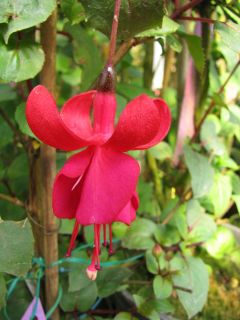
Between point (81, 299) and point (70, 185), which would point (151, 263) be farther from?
point (70, 185)

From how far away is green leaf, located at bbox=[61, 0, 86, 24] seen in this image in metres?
0.41

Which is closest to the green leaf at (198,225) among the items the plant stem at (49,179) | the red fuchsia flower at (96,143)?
the plant stem at (49,179)

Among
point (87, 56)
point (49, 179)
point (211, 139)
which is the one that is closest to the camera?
point (49, 179)

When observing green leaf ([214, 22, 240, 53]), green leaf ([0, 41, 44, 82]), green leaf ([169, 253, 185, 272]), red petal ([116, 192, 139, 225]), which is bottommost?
green leaf ([169, 253, 185, 272])

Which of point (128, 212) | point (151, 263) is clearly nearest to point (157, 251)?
point (151, 263)

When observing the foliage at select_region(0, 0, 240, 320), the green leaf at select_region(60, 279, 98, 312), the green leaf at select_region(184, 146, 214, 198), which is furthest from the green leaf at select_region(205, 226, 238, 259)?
the green leaf at select_region(60, 279, 98, 312)

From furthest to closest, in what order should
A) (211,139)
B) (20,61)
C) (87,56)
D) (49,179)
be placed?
(211,139) < (87,56) < (49,179) < (20,61)

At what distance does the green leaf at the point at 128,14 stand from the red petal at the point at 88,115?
0.25 ft

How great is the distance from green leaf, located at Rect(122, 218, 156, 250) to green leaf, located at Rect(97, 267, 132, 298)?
4 centimetres

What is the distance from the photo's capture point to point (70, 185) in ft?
1.11

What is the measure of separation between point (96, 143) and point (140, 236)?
33cm

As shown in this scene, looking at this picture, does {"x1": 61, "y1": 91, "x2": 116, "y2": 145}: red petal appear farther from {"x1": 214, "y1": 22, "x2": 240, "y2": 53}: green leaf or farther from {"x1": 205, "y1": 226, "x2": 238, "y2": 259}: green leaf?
{"x1": 205, "y1": 226, "x2": 238, "y2": 259}: green leaf

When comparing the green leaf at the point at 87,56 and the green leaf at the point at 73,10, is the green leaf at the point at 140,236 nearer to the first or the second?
the green leaf at the point at 87,56

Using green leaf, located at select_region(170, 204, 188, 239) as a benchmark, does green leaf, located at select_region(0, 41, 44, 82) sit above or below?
above
